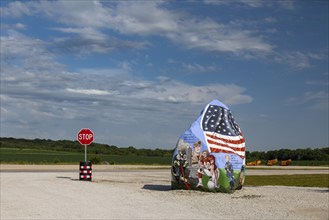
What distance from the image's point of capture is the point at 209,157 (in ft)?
62.1

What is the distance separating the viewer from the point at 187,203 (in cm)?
1611

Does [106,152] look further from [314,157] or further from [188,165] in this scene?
[188,165]

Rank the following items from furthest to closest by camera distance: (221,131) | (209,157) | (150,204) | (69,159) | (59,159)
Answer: (69,159), (59,159), (221,131), (209,157), (150,204)

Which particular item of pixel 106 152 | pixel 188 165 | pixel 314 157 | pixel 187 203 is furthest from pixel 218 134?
pixel 106 152

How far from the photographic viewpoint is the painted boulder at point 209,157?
1895cm

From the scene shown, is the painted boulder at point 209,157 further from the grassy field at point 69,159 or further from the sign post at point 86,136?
the grassy field at point 69,159

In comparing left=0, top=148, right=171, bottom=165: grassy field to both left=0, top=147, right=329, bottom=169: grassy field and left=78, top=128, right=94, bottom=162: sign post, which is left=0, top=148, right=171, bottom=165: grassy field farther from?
left=78, top=128, right=94, bottom=162: sign post

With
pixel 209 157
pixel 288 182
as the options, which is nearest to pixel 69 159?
pixel 288 182

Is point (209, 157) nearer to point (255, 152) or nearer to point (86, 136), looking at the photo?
point (86, 136)

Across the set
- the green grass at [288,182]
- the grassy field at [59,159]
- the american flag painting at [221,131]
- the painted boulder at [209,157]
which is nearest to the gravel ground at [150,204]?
the painted boulder at [209,157]

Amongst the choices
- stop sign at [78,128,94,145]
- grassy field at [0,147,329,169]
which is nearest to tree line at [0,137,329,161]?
grassy field at [0,147,329,169]

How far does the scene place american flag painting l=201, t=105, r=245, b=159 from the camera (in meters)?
19.3

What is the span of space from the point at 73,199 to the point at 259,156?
93.3 meters

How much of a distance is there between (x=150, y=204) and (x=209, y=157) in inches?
161
